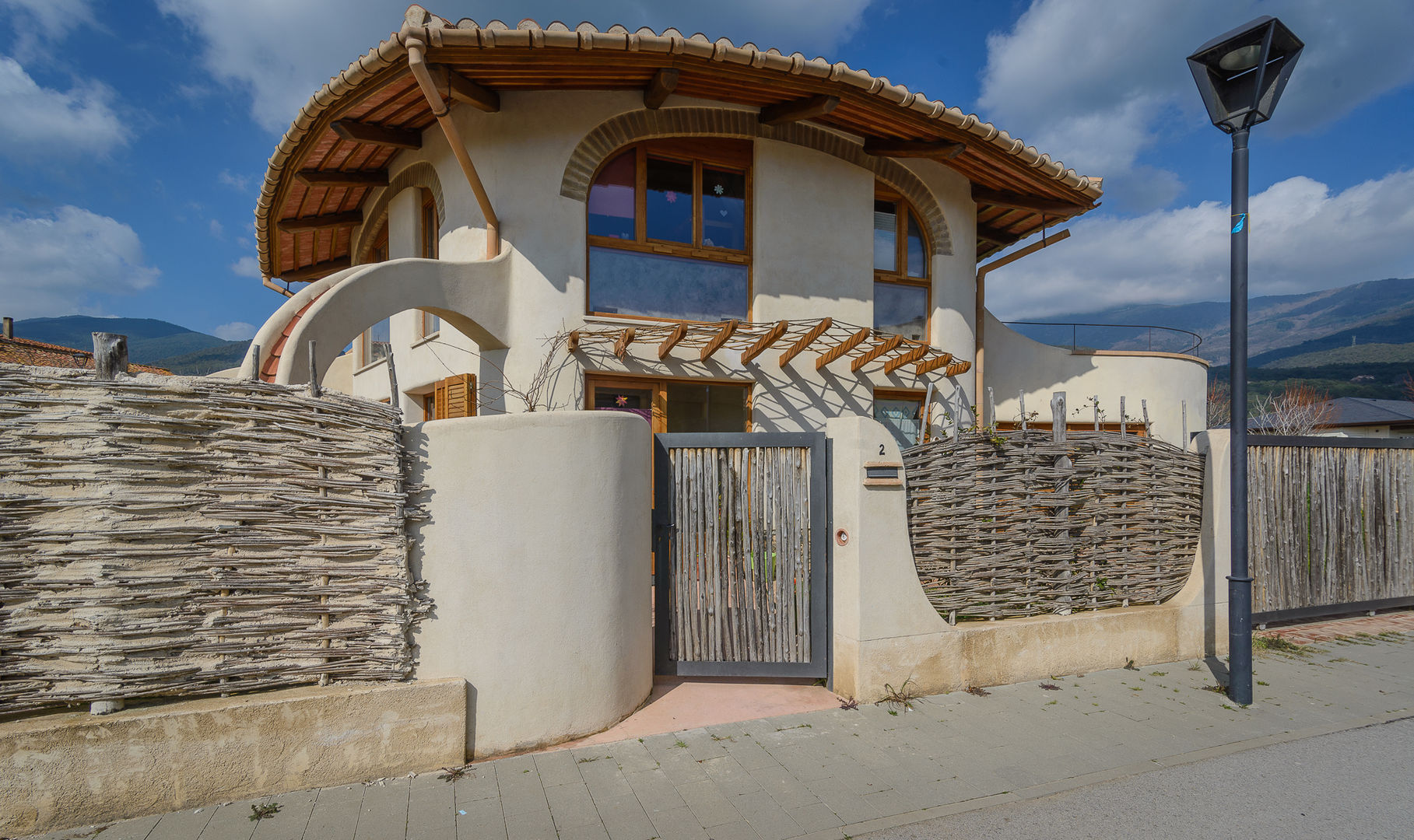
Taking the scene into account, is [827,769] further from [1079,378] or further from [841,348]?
[1079,378]

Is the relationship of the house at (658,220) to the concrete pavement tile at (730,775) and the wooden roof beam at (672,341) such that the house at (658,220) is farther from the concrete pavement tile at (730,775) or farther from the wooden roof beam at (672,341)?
the concrete pavement tile at (730,775)

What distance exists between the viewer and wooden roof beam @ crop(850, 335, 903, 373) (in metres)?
8.55

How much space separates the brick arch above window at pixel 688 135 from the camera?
8.07 meters

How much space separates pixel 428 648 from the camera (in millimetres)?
4109

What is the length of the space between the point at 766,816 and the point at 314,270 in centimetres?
1435

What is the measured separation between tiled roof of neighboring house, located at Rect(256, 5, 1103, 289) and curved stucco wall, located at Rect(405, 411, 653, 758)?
4.29 metres

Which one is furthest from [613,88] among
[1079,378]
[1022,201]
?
[1079,378]

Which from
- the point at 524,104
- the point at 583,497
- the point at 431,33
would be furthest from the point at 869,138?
the point at 583,497

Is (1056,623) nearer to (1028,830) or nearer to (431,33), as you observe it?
(1028,830)

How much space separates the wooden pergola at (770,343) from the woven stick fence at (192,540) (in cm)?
406

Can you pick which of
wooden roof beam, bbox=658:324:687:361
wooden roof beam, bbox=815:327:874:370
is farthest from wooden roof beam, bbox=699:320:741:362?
wooden roof beam, bbox=815:327:874:370

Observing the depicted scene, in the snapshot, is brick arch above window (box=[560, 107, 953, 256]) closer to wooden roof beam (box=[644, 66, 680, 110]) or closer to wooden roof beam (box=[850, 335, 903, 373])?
wooden roof beam (box=[644, 66, 680, 110])

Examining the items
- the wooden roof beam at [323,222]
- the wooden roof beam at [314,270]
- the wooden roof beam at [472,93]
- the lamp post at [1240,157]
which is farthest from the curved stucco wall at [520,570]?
the wooden roof beam at [314,270]

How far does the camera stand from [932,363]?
31.1ft
